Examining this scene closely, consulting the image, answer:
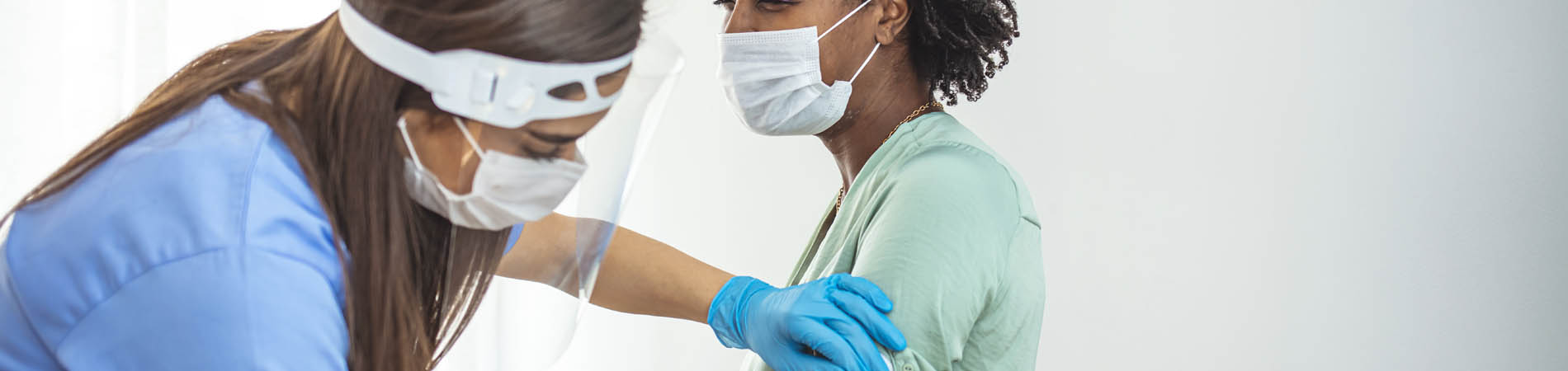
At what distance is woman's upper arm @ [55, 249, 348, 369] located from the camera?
619mm

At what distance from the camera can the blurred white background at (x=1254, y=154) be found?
1759 millimetres

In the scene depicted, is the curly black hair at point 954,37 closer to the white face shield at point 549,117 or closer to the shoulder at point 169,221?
the white face shield at point 549,117

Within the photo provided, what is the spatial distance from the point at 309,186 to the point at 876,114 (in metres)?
0.74

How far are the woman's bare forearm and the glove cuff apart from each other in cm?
3

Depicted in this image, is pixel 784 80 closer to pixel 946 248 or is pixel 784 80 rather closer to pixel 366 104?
pixel 946 248

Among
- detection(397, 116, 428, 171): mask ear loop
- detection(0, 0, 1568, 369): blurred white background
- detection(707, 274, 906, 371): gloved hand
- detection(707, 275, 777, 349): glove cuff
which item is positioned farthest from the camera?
detection(0, 0, 1568, 369): blurred white background

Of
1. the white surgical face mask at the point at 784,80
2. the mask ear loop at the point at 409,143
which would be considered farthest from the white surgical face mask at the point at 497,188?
the white surgical face mask at the point at 784,80

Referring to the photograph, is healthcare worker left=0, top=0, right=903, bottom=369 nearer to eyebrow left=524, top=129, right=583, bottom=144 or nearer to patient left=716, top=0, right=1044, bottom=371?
eyebrow left=524, top=129, right=583, bottom=144

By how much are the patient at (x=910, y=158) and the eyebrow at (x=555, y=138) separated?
0.37 meters

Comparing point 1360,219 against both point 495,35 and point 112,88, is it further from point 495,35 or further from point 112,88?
point 112,88

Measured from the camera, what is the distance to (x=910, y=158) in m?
1.15

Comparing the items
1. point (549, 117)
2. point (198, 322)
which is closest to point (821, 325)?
point (549, 117)

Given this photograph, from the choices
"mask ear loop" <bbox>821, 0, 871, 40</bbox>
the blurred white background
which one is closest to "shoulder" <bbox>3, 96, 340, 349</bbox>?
"mask ear loop" <bbox>821, 0, 871, 40</bbox>

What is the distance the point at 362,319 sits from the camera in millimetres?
729
